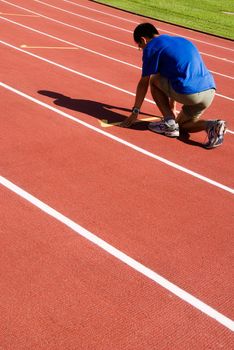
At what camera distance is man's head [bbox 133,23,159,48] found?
22.5 feet

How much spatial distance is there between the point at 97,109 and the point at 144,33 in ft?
5.35

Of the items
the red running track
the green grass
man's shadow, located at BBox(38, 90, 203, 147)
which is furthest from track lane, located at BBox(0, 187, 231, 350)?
the green grass

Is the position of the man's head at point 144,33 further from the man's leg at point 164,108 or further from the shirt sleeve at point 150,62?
the man's leg at point 164,108

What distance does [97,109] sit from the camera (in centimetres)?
809

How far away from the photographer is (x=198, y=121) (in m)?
7.29

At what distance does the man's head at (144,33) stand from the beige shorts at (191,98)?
0.55 meters

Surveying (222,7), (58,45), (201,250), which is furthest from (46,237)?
(222,7)

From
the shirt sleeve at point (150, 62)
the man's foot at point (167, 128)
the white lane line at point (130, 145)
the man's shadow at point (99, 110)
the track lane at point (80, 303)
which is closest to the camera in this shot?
the track lane at point (80, 303)

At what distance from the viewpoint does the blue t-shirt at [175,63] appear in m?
6.77

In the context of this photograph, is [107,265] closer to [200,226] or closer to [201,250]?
[201,250]

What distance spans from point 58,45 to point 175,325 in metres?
10.1

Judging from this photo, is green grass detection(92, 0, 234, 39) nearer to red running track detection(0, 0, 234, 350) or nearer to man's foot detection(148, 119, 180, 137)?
red running track detection(0, 0, 234, 350)

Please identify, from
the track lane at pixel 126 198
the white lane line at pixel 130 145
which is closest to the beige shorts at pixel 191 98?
the white lane line at pixel 130 145

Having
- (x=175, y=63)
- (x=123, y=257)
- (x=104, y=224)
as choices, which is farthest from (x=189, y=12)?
(x=123, y=257)
